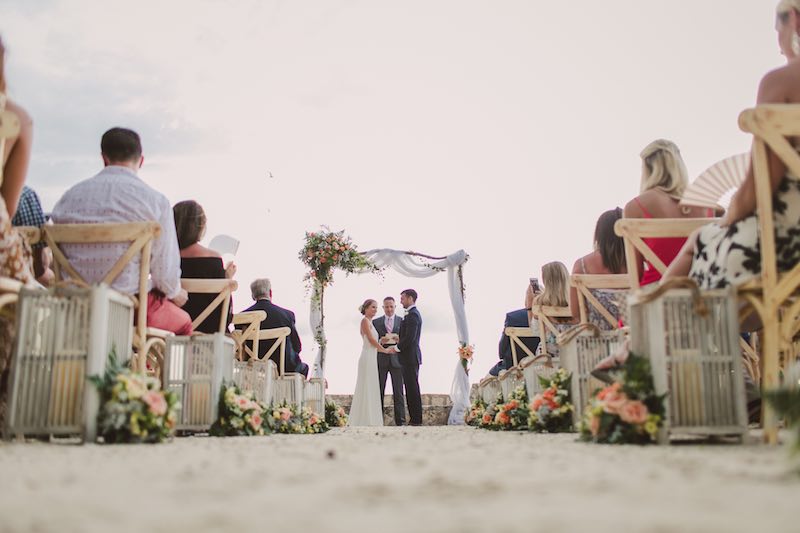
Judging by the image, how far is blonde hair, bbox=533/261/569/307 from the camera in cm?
A: 655

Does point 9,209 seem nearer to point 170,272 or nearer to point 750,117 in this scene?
point 170,272

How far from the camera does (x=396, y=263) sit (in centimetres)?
1522

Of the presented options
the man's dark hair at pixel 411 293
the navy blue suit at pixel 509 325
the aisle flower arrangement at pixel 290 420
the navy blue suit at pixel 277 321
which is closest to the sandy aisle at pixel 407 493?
the aisle flower arrangement at pixel 290 420

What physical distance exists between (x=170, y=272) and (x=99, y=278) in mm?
485

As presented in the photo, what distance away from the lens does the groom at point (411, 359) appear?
11500 mm

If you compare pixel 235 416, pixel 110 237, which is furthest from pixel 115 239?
pixel 235 416

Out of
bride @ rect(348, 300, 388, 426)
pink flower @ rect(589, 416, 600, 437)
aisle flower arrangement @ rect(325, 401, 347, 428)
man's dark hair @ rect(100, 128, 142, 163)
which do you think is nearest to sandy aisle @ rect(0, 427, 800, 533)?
pink flower @ rect(589, 416, 600, 437)

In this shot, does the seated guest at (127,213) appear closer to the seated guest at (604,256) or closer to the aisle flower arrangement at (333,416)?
the seated guest at (604,256)

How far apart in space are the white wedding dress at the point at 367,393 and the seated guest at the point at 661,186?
8.33 meters

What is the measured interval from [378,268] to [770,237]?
12635mm

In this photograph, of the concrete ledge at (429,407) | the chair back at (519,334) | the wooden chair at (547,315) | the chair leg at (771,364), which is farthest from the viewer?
the concrete ledge at (429,407)

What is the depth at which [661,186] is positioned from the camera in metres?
4.39

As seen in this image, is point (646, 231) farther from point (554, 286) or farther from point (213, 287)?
point (554, 286)

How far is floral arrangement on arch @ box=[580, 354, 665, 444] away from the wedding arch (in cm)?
1016
